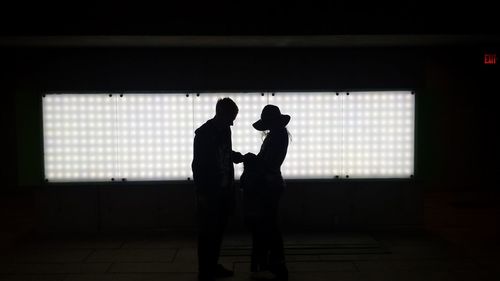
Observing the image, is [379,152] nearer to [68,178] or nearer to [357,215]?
[357,215]

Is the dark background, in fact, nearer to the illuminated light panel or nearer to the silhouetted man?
the illuminated light panel

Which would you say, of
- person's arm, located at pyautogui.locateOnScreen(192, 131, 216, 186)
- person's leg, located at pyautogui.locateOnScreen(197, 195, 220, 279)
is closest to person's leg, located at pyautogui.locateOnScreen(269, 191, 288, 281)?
person's leg, located at pyautogui.locateOnScreen(197, 195, 220, 279)

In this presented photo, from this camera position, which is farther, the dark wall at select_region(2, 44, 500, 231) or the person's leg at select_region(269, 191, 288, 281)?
the dark wall at select_region(2, 44, 500, 231)

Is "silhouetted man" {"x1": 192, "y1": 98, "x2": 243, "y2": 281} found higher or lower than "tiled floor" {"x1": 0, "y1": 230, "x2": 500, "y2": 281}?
higher

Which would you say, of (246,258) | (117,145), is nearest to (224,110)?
(246,258)

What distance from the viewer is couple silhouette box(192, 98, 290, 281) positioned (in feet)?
13.6

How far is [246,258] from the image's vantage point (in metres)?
5.32
